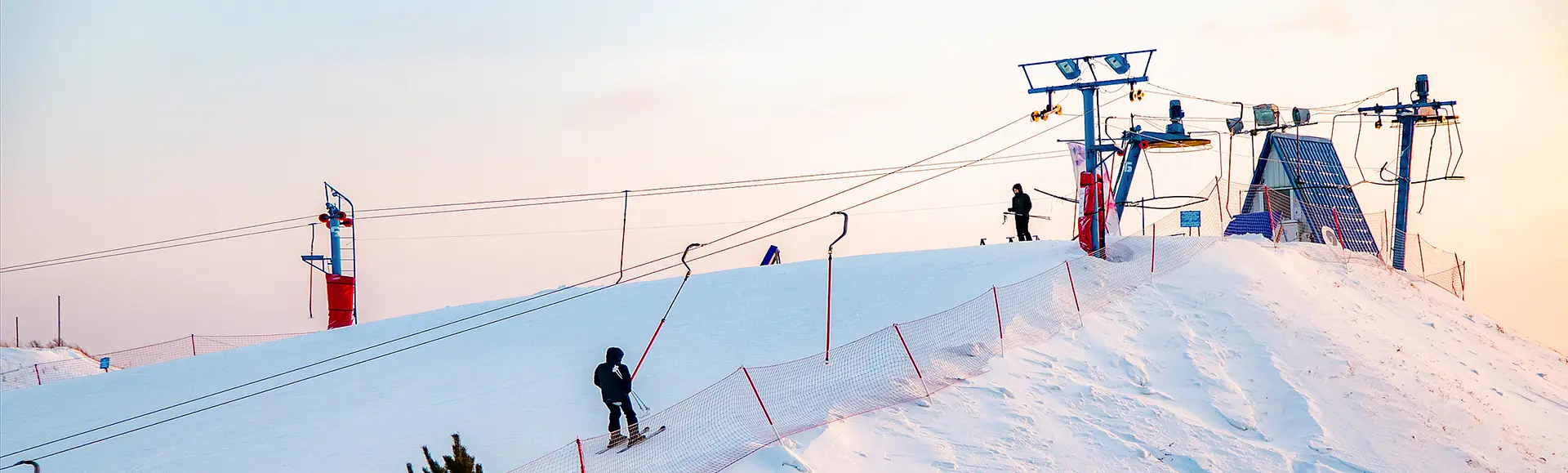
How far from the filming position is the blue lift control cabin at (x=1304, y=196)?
37719 mm

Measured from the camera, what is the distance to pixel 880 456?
16.1 metres

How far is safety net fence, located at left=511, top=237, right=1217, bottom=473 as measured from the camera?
16.9 m

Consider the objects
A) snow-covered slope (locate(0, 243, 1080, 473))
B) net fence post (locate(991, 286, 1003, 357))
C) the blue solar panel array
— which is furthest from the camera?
the blue solar panel array

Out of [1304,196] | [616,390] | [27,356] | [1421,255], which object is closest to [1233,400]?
[616,390]

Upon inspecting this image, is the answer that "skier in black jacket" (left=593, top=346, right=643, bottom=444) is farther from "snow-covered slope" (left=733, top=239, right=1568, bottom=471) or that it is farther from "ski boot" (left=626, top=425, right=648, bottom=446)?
"snow-covered slope" (left=733, top=239, right=1568, bottom=471)

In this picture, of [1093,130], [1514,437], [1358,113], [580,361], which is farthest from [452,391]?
[1358,113]

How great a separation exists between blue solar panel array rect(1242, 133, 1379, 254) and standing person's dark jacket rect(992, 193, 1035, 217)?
14640 mm

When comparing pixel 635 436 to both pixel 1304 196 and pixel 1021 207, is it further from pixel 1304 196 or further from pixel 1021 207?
pixel 1304 196

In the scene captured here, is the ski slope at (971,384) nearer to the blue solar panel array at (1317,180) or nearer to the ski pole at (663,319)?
the ski pole at (663,319)

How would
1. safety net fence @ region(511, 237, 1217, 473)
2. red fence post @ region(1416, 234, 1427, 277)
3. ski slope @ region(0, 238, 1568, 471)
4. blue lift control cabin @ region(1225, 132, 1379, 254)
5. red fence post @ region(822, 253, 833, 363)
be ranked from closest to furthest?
safety net fence @ region(511, 237, 1217, 473) < ski slope @ region(0, 238, 1568, 471) < red fence post @ region(822, 253, 833, 363) < red fence post @ region(1416, 234, 1427, 277) < blue lift control cabin @ region(1225, 132, 1379, 254)

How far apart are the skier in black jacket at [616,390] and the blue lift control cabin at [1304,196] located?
2338 centimetres

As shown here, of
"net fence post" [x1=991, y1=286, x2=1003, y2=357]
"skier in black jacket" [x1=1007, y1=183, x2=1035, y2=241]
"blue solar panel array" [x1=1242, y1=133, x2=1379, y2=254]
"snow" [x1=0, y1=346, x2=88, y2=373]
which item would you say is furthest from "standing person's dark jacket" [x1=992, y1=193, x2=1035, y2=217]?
"snow" [x1=0, y1=346, x2=88, y2=373]

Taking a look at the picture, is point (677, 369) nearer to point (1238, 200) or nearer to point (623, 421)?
point (623, 421)

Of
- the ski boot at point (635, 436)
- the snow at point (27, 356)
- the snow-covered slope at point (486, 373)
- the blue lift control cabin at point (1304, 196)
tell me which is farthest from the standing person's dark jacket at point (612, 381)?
the snow at point (27, 356)
